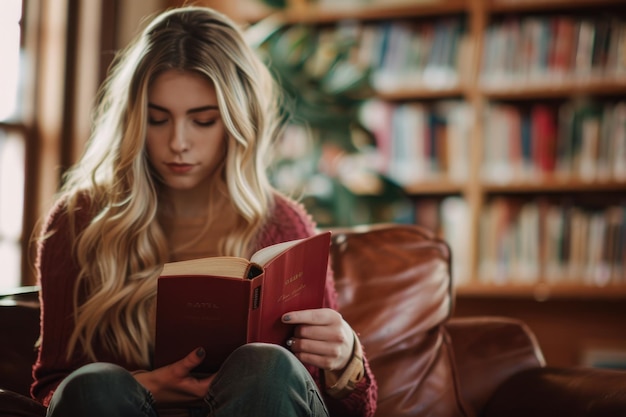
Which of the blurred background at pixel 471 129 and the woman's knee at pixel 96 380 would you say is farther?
the blurred background at pixel 471 129

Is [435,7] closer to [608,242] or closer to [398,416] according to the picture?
[608,242]

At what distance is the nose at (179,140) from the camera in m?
1.43

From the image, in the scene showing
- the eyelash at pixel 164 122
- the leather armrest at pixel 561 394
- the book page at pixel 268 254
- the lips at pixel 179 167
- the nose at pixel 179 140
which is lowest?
the leather armrest at pixel 561 394

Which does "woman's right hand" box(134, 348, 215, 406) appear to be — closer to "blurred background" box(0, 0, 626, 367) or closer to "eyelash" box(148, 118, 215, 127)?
"eyelash" box(148, 118, 215, 127)

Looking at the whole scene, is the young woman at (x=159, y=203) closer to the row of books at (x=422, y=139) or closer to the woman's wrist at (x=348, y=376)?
the woman's wrist at (x=348, y=376)

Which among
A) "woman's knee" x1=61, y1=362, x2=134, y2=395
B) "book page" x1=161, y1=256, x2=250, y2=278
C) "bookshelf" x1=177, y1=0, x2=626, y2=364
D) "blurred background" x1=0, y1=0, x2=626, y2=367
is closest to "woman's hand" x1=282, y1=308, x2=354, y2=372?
"book page" x1=161, y1=256, x2=250, y2=278

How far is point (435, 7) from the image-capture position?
322cm

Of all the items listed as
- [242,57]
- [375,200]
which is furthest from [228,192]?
[375,200]

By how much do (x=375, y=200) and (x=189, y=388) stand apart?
1.43m

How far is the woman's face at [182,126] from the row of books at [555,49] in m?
1.93

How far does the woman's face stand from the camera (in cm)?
145

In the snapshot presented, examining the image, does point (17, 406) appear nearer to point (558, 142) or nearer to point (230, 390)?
point (230, 390)

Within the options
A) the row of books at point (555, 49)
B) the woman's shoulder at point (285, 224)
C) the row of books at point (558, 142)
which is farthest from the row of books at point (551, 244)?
the woman's shoulder at point (285, 224)

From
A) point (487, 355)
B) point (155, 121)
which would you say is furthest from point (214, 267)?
point (487, 355)
